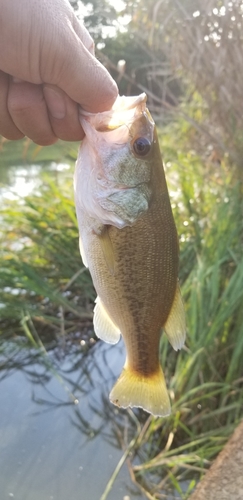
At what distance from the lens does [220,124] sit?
14.0 feet

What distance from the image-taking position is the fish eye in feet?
4.05

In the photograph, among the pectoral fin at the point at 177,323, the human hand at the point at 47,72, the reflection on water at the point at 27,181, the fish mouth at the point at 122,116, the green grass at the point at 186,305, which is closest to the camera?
the human hand at the point at 47,72

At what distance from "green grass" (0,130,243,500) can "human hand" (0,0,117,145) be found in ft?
4.85

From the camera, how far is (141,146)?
125 centimetres

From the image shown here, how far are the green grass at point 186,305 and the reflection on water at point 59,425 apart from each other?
5.1 inches

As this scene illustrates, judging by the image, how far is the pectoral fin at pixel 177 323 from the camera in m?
1.37

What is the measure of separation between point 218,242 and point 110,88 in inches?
76.4

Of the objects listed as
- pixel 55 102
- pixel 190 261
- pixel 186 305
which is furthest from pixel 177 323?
pixel 190 261

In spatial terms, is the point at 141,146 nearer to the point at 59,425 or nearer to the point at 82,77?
the point at 82,77

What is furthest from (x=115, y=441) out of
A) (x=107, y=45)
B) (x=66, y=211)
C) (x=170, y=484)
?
(x=107, y=45)

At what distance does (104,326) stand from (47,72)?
2.56 feet

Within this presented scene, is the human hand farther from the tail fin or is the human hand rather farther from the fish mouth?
the tail fin

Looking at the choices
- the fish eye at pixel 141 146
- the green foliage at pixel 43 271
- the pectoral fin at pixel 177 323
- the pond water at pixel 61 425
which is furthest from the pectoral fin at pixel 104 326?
the green foliage at pixel 43 271

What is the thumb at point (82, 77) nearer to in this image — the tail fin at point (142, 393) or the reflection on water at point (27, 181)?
the tail fin at point (142, 393)
